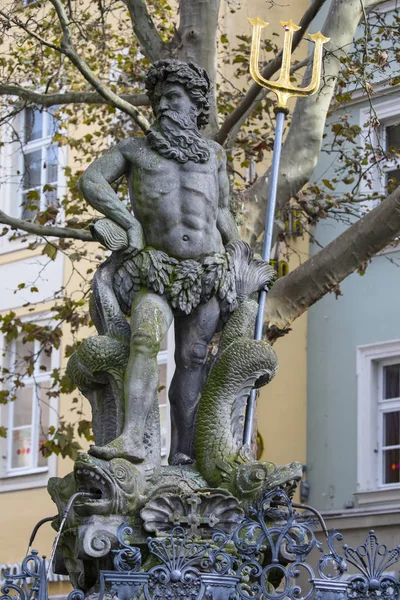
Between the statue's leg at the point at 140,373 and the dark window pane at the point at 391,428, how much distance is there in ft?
41.8

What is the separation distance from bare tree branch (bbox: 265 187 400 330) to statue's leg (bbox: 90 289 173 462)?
5538 millimetres

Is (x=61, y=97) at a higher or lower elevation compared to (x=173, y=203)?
higher

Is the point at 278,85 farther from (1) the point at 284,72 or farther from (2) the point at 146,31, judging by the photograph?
(2) the point at 146,31

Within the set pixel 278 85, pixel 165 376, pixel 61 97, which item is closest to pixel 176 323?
pixel 278 85

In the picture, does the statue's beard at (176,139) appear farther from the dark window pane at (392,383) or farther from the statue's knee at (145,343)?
the dark window pane at (392,383)

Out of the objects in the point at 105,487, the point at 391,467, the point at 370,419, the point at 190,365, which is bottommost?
the point at 105,487

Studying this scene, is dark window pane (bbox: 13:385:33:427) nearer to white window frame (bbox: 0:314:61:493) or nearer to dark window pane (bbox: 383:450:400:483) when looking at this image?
white window frame (bbox: 0:314:61:493)

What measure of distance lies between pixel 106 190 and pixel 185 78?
2.44 feet

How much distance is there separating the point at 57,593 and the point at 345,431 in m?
4.38

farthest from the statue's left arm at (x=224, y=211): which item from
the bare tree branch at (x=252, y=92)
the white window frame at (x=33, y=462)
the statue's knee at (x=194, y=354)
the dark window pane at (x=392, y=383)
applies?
the white window frame at (x=33, y=462)

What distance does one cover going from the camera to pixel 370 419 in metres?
21.4

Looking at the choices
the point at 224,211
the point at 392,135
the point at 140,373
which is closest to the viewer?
the point at 140,373

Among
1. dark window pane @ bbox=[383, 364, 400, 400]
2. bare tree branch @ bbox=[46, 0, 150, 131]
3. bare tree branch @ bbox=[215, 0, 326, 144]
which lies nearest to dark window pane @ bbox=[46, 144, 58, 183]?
dark window pane @ bbox=[383, 364, 400, 400]

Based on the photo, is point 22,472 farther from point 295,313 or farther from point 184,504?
point 184,504
